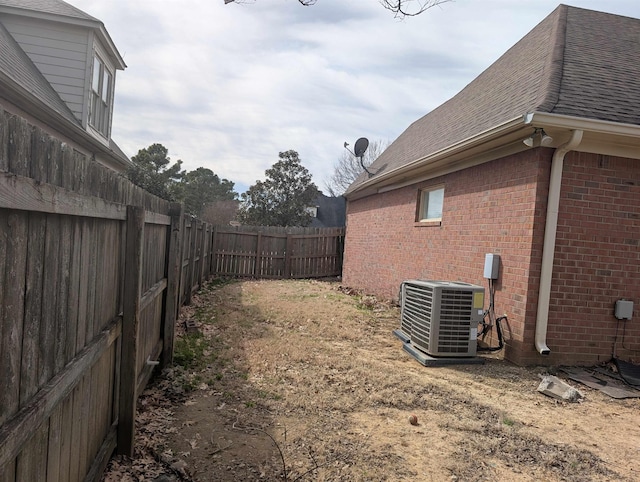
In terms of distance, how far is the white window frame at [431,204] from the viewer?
8.62m

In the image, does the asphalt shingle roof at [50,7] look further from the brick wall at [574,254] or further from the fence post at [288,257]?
the brick wall at [574,254]

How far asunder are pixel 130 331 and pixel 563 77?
6.36 metres

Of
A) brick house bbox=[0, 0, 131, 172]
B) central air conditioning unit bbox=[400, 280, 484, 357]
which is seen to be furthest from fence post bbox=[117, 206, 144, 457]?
brick house bbox=[0, 0, 131, 172]

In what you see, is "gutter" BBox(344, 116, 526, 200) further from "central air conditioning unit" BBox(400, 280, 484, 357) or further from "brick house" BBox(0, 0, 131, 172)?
"brick house" BBox(0, 0, 131, 172)

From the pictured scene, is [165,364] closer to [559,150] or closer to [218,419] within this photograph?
[218,419]

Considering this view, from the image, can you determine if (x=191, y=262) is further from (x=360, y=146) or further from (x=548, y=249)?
(x=360, y=146)

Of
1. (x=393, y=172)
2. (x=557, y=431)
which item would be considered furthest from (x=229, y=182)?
(x=557, y=431)

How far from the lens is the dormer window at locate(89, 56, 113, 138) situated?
1115cm

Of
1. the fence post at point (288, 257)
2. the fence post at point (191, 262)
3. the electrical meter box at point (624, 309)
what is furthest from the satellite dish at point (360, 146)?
the electrical meter box at point (624, 309)

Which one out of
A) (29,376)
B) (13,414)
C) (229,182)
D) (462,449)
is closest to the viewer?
(13,414)

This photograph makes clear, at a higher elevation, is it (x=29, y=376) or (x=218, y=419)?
(x=29, y=376)

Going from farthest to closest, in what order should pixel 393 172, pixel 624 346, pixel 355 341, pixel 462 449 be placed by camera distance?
pixel 393 172, pixel 355 341, pixel 624 346, pixel 462 449

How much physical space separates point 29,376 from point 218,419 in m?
2.50

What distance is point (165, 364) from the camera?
509 centimetres
